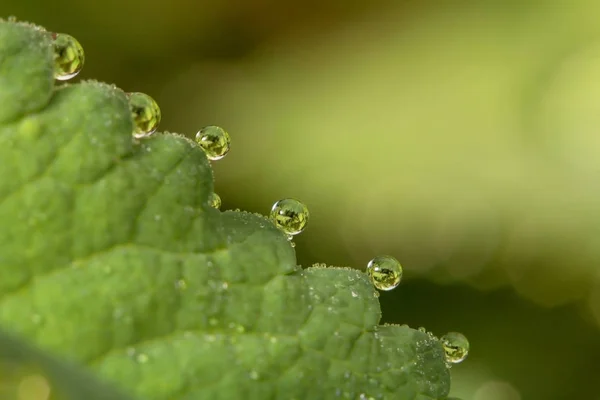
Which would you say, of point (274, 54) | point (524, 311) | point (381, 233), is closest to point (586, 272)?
point (524, 311)

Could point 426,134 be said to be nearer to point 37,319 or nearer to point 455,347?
point 455,347

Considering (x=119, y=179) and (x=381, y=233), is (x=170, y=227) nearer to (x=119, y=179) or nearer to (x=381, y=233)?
(x=119, y=179)

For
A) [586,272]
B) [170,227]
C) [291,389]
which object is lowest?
[586,272]

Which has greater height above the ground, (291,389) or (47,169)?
(47,169)

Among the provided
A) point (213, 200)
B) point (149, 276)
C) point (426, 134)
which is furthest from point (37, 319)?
point (426, 134)

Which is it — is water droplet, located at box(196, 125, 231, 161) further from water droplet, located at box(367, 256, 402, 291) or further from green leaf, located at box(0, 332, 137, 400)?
green leaf, located at box(0, 332, 137, 400)

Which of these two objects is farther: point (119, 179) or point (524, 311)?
point (524, 311)

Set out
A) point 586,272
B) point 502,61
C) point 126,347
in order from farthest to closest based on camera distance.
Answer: point 502,61
point 586,272
point 126,347
